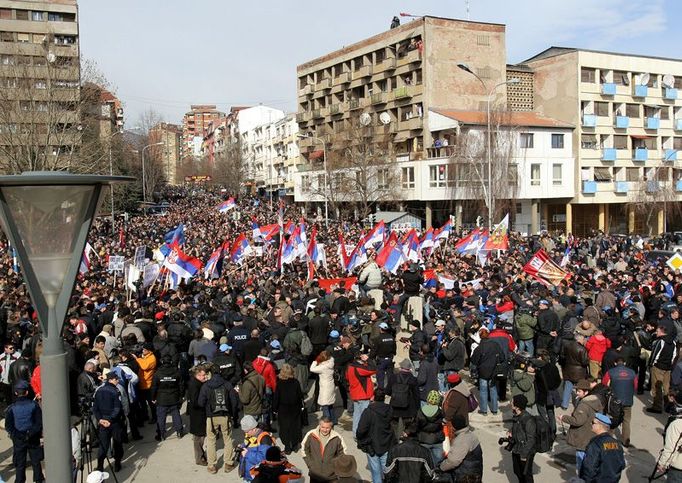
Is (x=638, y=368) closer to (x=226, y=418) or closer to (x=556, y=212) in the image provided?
(x=226, y=418)

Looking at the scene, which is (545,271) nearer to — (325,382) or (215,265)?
(325,382)

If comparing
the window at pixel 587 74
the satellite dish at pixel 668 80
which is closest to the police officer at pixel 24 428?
the window at pixel 587 74

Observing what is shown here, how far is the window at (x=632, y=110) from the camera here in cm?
5725

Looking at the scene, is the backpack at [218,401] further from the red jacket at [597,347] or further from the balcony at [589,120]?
the balcony at [589,120]

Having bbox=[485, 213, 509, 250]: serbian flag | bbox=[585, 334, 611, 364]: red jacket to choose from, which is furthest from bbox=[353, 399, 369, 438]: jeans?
bbox=[485, 213, 509, 250]: serbian flag

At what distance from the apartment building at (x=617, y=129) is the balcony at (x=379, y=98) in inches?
503

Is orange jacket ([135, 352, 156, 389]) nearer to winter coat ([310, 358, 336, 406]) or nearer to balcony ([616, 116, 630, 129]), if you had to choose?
winter coat ([310, 358, 336, 406])

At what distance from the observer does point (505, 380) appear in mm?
12172

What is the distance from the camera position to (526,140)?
4997 centimetres

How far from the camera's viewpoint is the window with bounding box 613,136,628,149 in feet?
185

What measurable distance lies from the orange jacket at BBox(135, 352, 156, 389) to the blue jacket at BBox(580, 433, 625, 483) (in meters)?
6.74

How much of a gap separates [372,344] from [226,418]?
11.0ft

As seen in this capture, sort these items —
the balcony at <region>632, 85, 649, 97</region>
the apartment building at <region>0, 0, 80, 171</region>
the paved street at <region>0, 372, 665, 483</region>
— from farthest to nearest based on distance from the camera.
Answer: the balcony at <region>632, 85, 649, 97</region>, the apartment building at <region>0, 0, 80, 171</region>, the paved street at <region>0, 372, 665, 483</region>

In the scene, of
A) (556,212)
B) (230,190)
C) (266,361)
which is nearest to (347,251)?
(266,361)
